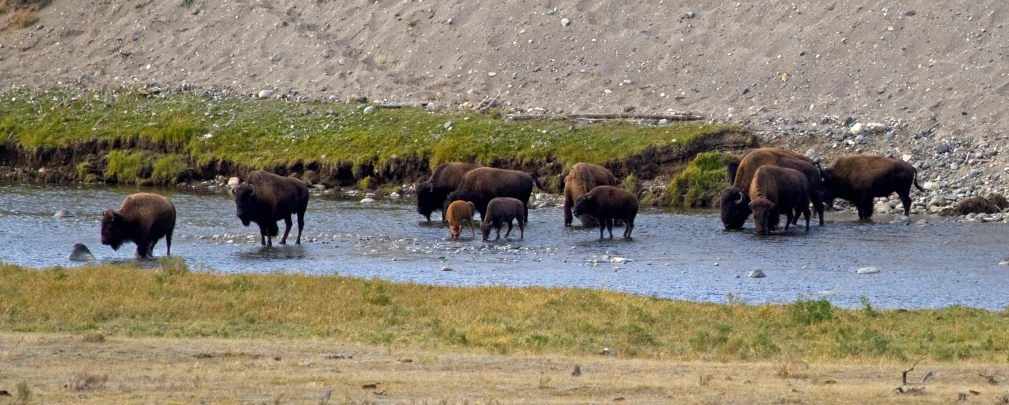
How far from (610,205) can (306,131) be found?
13.4m

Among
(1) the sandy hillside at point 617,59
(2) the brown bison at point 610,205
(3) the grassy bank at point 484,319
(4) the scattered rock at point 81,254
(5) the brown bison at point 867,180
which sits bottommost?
(3) the grassy bank at point 484,319

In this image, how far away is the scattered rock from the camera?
1978 cm

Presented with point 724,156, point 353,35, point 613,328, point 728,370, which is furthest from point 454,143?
point 728,370

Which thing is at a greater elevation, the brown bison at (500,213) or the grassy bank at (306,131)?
the grassy bank at (306,131)

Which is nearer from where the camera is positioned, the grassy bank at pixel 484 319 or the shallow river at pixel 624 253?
the grassy bank at pixel 484 319

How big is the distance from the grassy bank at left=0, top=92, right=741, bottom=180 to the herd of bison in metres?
3.33

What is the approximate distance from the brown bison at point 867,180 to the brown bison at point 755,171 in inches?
18.0

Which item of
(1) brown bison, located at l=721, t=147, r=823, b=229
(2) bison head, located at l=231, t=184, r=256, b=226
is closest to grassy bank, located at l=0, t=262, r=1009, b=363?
(2) bison head, located at l=231, t=184, r=256, b=226

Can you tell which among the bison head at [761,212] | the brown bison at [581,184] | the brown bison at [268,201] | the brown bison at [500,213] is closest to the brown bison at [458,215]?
the brown bison at [500,213]

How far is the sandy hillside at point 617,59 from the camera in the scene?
30.3 meters

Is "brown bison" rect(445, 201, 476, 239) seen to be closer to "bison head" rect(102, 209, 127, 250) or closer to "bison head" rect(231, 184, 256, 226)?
"bison head" rect(231, 184, 256, 226)

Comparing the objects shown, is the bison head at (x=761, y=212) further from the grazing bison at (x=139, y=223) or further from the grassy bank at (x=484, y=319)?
the grazing bison at (x=139, y=223)

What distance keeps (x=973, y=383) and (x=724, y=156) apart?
1899 cm

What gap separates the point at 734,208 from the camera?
23594mm
